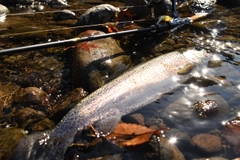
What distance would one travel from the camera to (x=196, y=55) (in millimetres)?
4480

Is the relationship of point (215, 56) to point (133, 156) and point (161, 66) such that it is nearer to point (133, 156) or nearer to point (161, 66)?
point (161, 66)

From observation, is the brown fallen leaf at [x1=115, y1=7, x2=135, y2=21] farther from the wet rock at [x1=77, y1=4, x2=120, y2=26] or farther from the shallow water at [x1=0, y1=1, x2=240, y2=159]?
the shallow water at [x1=0, y1=1, x2=240, y2=159]

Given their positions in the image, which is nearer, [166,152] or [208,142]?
[166,152]

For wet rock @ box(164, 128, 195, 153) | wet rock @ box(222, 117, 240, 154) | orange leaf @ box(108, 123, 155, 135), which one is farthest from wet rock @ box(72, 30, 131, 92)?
wet rock @ box(222, 117, 240, 154)

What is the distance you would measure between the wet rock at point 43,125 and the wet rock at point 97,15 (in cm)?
333

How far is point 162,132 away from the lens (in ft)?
10.1

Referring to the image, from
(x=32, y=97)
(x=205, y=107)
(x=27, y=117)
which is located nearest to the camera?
(x=27, y=117)

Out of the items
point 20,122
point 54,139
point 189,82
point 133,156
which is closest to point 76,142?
point 54,139

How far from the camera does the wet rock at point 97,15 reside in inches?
240

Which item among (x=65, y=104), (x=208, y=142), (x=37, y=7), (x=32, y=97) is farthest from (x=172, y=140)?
(x=37, y=7)

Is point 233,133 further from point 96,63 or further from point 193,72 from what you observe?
point 96,63

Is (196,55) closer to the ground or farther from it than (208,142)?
farther from it

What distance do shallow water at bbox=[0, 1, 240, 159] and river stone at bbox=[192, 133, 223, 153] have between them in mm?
70

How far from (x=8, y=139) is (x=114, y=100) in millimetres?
1246
